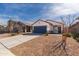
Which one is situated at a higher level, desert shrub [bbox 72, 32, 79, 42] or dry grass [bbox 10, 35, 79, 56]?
desert shrub [bbox 72, 32, 79, 42]

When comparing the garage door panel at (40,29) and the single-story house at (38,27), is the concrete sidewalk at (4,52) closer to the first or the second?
the single-story house at (38,27)

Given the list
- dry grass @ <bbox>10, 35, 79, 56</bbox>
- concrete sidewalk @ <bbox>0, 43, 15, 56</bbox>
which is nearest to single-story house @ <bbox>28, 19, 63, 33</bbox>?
dry grass @ <bbox>10, 35, 79, 56</bbox>

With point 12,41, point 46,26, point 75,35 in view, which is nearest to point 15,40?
point 12,41

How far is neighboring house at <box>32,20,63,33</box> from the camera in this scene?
198 inches

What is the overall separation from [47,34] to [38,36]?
17 cm

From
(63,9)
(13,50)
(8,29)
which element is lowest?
(13,50)

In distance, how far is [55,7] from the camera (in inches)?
195

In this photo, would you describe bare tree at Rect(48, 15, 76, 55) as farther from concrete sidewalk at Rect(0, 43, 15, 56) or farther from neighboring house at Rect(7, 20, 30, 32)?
concrete sidewalk at Rect(0, 43, 15, 56)

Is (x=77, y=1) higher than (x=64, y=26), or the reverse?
(x=77, y=1)

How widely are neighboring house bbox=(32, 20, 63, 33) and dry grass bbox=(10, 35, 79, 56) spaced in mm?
120

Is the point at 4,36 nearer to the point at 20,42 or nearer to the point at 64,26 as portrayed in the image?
the point at 20,42

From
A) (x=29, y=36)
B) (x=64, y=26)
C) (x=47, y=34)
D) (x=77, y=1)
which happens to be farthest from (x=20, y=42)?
(x=77, y=1)

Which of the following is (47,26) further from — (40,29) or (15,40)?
(15,40)

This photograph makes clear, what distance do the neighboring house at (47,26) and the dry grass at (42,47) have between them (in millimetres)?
120
